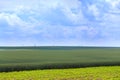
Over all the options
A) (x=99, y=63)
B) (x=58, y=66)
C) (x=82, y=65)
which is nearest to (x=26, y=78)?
(x=58, y=66)

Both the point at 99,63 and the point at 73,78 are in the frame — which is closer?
the point at 73,78

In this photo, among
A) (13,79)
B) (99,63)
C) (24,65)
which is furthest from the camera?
Answer: (99,63)

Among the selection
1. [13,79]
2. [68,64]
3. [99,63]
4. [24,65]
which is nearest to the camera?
[13,79]

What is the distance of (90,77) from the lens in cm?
2572

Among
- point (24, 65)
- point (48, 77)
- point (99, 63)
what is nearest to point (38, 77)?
point (48, 77)

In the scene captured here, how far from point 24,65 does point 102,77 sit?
38.1 feet

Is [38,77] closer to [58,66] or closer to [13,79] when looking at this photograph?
[13,79]

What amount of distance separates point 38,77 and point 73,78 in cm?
272

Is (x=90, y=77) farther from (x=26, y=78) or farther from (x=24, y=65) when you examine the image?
(x=24, y=65)

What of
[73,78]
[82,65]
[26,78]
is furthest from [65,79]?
[82,65]

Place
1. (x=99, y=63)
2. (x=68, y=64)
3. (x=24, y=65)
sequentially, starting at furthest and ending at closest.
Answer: (x=99, y=63)
(x=68, y=64)
(x=24, y=65)

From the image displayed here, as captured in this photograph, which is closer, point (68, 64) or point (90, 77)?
point (90, 77)

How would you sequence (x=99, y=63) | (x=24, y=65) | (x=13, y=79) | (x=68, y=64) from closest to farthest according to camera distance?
(x=13, y=79), (x=24, y=65), (x=68, y=64), (x=99, y=63)

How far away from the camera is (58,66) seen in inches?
1468
